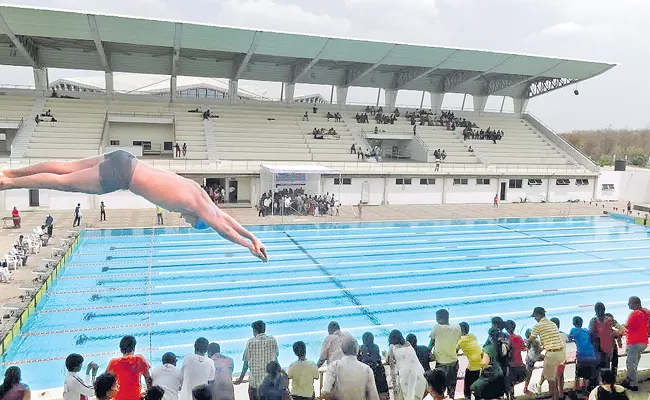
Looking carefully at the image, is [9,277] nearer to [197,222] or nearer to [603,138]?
[197,222]

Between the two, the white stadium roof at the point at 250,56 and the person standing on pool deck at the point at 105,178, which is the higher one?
the white stadium roof at the point at 250,56

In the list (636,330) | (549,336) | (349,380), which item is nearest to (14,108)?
(349,380)

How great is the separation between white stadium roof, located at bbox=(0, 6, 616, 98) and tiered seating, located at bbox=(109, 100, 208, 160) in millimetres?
1954

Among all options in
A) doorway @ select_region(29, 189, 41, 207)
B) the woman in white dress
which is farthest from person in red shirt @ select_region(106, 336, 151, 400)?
doorway @ select_region(29, 189, 41, 207)

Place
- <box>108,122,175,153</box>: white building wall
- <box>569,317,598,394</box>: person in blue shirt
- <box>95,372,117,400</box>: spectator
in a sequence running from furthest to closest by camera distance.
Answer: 1. <box>108,122,175,153</box>: white building wall
2. <box>569,317,598,394</box>: person in blue shirt
3. <box>95,372,117,400</box>: spectator

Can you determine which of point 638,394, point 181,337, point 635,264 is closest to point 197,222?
point 181,337

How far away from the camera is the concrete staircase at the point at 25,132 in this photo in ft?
71.8

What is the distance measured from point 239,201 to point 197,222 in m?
18.7

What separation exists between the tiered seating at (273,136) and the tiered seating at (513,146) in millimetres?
8153

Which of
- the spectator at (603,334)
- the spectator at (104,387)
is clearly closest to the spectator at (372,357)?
the spectator at (104,387)

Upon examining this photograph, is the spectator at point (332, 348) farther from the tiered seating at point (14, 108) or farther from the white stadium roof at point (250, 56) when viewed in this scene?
the tiered seating at point (14, 108)

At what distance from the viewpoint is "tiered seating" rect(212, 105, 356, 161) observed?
1008 inches

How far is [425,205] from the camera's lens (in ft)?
85.0

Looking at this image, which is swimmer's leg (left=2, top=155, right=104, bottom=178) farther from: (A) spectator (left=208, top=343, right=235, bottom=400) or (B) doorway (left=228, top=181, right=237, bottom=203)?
(B) doorway (left=228, top=181, right=237, bottom=203)
